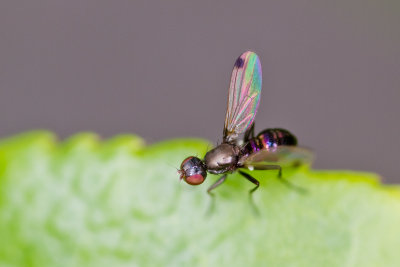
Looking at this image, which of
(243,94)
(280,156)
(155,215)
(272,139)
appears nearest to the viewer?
(155,215)

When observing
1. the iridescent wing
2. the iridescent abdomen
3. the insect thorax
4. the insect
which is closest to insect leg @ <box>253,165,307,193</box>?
the insect

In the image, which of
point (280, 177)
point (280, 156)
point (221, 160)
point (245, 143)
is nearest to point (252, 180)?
point (280, 177)

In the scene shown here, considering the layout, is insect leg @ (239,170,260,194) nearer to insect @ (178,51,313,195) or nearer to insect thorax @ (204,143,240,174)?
insect @ (178,51,313,195)

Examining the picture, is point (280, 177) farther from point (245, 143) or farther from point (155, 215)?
point (245, 143)

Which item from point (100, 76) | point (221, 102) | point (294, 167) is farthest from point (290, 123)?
point (294, 167)

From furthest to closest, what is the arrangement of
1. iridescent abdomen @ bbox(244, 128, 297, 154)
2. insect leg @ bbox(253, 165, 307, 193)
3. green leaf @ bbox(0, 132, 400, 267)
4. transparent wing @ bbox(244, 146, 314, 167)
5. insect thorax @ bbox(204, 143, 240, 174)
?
iridescent abdomen @ bbox(244, 128, 297, 154) → insect thorax @ bbox(204, 143, 240, 174) → transparent wing @ bbox(244, 146, 314, 167) → insect leg @ bbox(253, 165, 307, 193) → green leaf @ bbox(0, 132, 400, 267)

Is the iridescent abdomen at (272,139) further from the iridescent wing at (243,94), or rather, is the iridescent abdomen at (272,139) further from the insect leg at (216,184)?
the insect leg at (216,184)

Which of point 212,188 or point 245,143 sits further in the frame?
point 245,143
